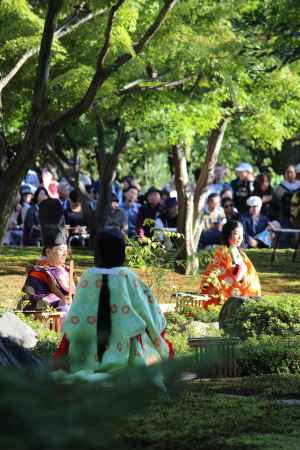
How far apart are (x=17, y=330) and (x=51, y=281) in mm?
2166

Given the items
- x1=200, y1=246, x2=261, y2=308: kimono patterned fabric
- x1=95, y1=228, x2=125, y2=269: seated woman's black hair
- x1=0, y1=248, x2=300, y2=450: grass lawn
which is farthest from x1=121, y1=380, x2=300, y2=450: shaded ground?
x1=200, y1=246, x2=261, y2=308: kimono patterned fabric

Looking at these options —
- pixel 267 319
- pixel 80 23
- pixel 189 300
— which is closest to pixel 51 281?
pixel 267 319

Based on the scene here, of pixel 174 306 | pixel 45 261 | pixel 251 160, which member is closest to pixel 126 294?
pixel 45 261

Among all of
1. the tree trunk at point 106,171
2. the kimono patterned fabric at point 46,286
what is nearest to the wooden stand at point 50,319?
the kimono patterned fabric at point 46,286

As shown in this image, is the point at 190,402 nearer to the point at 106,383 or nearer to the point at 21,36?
the point at 106,383

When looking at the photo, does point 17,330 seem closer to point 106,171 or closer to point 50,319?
point 50,319

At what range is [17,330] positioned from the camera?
10.1 metres

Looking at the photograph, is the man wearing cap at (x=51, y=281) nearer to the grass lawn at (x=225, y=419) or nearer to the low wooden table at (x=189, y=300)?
the low wooden table at (x=189, y=300)

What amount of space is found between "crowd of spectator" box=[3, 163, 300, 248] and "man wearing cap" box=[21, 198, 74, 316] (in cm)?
1048

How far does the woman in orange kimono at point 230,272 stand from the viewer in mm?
14953

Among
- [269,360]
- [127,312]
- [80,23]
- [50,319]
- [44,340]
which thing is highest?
[80,23]

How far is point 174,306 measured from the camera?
14.4 m

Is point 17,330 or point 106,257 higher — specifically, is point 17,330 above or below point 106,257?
below

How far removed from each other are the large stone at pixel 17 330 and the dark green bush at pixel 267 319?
2288 mm
